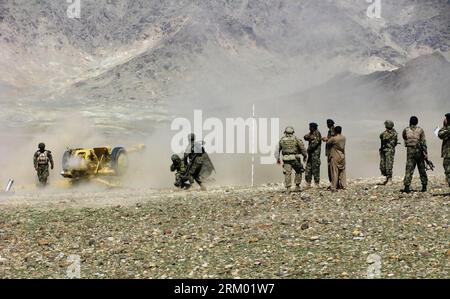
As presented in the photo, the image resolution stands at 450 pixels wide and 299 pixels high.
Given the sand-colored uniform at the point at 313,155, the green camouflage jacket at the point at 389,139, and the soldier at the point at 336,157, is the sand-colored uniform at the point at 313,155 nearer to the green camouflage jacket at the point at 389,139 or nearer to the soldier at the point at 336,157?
the soldier at the point at 336,157

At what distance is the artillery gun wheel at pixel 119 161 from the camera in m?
27.1

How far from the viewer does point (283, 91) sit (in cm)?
13162

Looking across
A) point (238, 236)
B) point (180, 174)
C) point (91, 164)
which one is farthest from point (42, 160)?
point (238, 236)

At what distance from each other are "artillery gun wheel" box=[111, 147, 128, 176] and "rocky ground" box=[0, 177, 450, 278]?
7467 mm

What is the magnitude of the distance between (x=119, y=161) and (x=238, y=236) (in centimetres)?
1408

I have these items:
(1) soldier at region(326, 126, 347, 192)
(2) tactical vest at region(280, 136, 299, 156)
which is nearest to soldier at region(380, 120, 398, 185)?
(1) soldier at region(326, 126, 347, 192)

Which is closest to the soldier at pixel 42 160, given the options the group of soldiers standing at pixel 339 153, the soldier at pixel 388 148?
the group of soldiers standing at pixel 339 153

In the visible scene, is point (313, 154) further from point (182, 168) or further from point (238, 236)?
point (238, 236)

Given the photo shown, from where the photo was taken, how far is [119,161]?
89.8 feet

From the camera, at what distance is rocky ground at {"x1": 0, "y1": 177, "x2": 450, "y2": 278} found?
1167 centimetres

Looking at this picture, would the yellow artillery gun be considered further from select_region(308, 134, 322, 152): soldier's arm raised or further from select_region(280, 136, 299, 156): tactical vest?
select_region(280, 136, 299, 156): tactical vest

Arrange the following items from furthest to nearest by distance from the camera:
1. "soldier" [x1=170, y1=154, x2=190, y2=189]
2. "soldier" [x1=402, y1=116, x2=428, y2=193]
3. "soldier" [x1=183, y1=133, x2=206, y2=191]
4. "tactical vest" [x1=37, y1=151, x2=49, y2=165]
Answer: "tactical vest" [x1=37, y1=151, x2=49, y2=165] < "soldier" [x1=170, y1=154, x2=190, y2=189] < "soldier" [x1=183, y1=133, x2=206, y2=191] < "soldier" [x1=402, y1=116, x2=428, y2=193]

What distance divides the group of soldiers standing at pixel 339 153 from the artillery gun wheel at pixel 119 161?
865 cm
